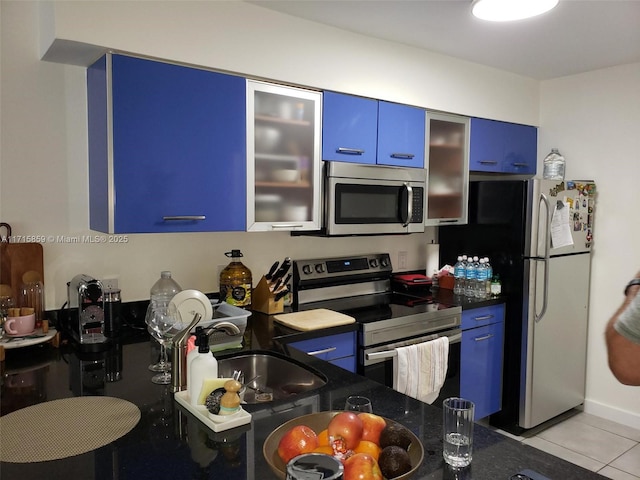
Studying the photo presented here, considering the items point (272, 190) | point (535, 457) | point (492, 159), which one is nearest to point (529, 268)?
point (492, 159)

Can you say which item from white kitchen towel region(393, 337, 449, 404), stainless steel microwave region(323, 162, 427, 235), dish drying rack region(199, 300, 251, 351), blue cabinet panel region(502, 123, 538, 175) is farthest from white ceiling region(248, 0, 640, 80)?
white kitchen towel region(393, 337, 449, 404)

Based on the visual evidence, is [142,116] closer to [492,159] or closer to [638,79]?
[492,159]

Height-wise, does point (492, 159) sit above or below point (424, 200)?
above

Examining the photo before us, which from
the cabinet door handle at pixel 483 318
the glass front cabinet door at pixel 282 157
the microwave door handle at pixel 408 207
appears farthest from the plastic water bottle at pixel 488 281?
the glass front cabinet door at pixel 282 157

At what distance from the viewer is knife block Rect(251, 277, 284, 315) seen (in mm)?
2594

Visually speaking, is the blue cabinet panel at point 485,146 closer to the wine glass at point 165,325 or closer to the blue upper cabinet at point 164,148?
the blue upper cabinet at point 164,148

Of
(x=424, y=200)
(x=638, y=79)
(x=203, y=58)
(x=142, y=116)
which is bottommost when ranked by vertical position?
(x=424, y=200)

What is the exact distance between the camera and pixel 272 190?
2.45m

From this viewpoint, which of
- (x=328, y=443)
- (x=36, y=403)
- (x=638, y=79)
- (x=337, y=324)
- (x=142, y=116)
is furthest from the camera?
(x=638, y=79)

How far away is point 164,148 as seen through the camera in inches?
82.5

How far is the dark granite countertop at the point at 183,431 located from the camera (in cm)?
111

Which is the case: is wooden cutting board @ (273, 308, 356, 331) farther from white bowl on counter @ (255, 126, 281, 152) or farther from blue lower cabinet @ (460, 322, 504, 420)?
blue lower cabinet @ (460, 322, 504, 420)

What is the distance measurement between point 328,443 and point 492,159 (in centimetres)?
281

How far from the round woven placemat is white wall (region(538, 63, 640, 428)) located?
128 inches
